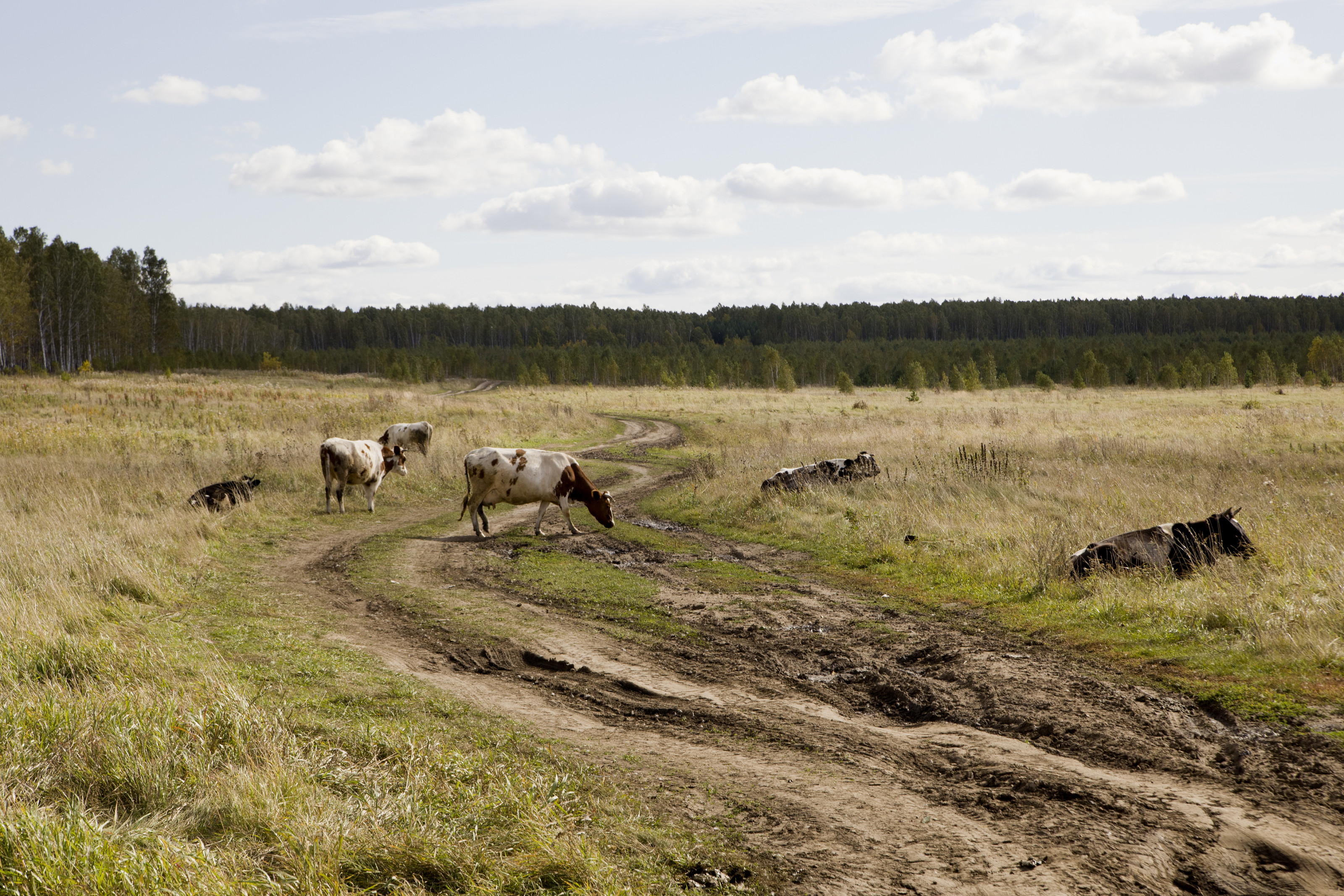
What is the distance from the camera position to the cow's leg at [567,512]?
1655 cm

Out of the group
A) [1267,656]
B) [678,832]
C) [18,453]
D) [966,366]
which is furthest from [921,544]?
[966,366]

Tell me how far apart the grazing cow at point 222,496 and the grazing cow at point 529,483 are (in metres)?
4.85

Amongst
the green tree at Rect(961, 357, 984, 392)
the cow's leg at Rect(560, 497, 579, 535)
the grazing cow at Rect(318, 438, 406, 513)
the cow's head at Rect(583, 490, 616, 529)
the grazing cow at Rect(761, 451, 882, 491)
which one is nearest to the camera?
the cow's leg at Rect(560, 497, 579, 535)

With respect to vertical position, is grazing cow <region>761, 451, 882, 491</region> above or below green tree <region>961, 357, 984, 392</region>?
below

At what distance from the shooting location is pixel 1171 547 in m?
10.5

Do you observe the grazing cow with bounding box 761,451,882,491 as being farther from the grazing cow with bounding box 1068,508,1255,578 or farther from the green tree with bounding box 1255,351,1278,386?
the green tree with bounding box 1255,351,1278,386

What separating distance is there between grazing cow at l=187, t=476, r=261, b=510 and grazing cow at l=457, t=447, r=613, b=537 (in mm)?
4849

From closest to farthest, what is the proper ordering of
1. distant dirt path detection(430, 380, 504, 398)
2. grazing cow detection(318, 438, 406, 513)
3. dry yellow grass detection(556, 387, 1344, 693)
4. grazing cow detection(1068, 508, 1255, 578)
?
dry yellow grass detection(556, 387, 1344, 693), grazing cow detection(1068, 508, 1255, 578), grazing cow detection(318, 438, 406, 513), distant dirt path detection(430, 380, 504, 398)

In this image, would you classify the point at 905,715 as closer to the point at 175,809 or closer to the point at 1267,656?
the point at 1267,656

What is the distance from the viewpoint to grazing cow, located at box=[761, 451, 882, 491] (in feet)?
62.8

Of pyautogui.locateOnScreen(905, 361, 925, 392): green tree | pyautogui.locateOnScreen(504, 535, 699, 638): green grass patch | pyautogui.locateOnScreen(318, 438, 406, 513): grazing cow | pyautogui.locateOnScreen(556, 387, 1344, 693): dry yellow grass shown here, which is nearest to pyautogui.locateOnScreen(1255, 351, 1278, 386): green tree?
pyautogui.locateOnScreen(905, 361, 925, 392): green tree

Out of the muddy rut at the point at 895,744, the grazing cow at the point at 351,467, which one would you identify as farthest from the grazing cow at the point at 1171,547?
the grazing cow at the point at 351,467

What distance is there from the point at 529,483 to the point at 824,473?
279 inches

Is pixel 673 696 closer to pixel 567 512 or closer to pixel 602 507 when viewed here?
pixel 567 512
